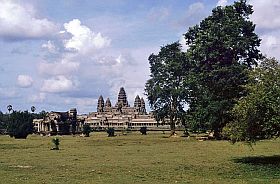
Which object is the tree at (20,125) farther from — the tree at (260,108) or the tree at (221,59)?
the tree at (260,108)

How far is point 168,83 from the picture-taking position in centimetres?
9125

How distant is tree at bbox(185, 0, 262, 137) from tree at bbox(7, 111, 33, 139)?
54.5 meters

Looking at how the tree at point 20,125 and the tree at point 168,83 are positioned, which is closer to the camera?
the tree at point 168,83

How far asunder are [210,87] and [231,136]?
28844 millimetres

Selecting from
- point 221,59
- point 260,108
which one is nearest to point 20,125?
point 221,59

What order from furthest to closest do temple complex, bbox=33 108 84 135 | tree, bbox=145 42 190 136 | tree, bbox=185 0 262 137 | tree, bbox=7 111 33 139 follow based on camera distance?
A: temple complex, bbox=33 108 84 135 < tree, bbox=7 111 33 139 < tree, bbox=145 42 190 136 < tree, bbox=185 0 262 137

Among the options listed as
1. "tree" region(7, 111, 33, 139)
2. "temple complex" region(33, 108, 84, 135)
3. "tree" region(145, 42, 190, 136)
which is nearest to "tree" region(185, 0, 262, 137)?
"tree" region(145, 42, 190, 136)

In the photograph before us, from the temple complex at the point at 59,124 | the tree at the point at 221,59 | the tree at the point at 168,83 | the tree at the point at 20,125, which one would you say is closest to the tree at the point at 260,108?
the tree at the point at 221,59

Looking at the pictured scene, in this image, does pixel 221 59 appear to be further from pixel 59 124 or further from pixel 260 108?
pixel 59 124

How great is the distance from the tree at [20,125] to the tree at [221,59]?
54.5 meters

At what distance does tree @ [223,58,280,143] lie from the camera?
31.1 metres

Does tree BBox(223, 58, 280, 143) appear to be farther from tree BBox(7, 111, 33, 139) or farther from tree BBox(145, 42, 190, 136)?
tree BBox(7, 111, 33, 139)

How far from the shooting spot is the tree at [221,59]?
59.4 meters

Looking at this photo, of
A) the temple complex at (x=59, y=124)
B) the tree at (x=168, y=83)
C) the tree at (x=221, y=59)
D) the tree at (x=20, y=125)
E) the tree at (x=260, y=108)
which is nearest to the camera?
the tree at (x=260, y=108)
